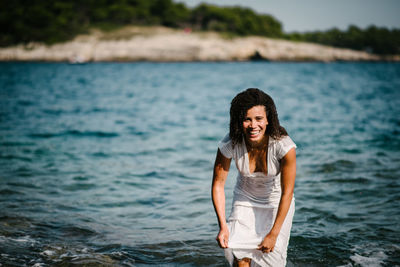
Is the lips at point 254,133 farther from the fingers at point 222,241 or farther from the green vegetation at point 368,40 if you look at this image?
the green vegetation at point 368,40

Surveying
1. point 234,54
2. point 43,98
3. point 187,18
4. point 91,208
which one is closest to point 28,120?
point 43,98

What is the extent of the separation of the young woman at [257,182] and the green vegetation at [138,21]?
85.1 meters

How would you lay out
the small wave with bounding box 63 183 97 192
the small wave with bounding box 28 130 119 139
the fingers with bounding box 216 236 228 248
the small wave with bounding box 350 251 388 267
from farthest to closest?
1. the small wave with bounding box 28 130 119 139
2. the small wave with bounding box 63 183 97 192
3. the small wave with bounding box 350 251 388 267
4. the fingers with bounding box 216 236 228 248


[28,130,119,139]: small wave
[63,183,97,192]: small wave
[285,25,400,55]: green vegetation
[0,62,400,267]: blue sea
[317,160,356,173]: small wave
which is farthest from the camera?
[285,25,400,55]: green vegetation

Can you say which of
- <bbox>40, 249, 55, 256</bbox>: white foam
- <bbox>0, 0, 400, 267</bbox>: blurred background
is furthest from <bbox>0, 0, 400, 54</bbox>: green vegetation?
<bbox>40, 249, 55, 256</bbox>: white foam

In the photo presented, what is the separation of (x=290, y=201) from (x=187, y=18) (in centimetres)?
11691

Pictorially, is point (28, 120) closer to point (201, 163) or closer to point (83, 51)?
point (201, 163)

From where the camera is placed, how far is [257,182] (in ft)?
12.5

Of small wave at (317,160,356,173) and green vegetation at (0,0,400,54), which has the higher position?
green vegetation at (0,0,400,54)

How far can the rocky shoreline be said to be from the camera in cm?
7900

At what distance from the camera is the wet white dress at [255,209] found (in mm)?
3707

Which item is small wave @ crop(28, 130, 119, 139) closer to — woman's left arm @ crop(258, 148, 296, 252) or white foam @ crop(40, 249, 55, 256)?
white foam @ crop(40, 249, 55, 256)

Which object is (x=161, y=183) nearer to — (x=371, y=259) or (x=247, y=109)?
(x=371, y=259)

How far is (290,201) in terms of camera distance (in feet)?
12.0
